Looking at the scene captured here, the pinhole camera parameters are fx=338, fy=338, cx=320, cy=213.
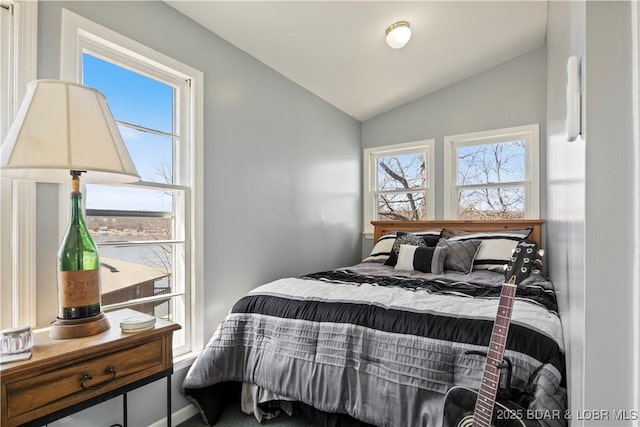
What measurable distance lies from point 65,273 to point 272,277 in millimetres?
1657

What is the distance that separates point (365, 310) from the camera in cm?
166

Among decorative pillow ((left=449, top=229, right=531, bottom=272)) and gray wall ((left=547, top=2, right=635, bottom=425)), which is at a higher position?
gray wall ((left=547, top=2, right=635, bottom=425))

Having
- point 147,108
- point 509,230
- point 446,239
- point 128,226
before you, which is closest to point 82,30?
point 147,108

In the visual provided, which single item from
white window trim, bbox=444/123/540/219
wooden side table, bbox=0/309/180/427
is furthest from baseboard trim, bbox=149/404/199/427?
white window trim, bbox=444/123/540/219

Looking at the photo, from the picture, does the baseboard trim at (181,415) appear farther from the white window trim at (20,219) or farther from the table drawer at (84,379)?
the white window trim at (20,219)

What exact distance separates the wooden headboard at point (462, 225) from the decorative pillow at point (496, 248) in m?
0.19

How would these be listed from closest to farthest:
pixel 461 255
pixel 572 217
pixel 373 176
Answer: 1. pixel 572 217
2. pixel 461 255
3. pixel 373 176

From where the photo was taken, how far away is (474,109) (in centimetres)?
349

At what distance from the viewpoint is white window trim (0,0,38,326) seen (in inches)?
52.1

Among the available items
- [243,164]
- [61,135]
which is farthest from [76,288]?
[243,164]

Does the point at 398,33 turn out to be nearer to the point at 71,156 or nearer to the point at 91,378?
the point at 71,156

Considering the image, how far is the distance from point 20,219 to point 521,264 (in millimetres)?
1913

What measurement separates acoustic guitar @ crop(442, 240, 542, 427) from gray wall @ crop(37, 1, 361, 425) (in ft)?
5.03

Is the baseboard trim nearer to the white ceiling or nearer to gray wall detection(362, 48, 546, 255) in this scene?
the white ceiling
